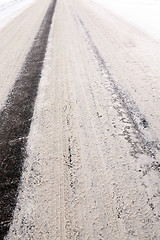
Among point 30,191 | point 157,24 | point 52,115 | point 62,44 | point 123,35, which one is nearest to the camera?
point 30,191

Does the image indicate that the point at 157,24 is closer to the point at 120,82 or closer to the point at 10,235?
the point at 120,82

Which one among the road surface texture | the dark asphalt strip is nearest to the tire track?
the road surface texture

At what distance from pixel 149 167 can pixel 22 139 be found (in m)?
1.47

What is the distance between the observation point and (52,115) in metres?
2.82

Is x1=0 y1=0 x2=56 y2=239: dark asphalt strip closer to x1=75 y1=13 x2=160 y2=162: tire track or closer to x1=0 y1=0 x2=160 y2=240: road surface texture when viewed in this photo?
x1=0 y1=0 x2=160 y2=240: road surface texture

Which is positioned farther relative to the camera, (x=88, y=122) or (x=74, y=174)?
(x=88, y=122)

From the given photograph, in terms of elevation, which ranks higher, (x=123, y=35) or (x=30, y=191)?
(x=123, y=35)

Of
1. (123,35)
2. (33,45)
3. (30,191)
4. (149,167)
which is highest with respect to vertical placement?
(33,45)

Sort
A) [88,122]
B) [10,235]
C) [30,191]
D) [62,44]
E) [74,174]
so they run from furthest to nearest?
[62,44], [88,122], [74,174], [30,191], [10,235]

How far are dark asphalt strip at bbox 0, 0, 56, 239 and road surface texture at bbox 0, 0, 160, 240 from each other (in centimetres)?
1

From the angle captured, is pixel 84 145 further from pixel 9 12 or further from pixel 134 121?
pixel 9 12

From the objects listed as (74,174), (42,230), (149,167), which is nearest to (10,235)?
(42,230)

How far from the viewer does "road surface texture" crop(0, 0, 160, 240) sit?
5.14 ft

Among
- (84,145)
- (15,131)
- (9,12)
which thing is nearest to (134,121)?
(84,145)
